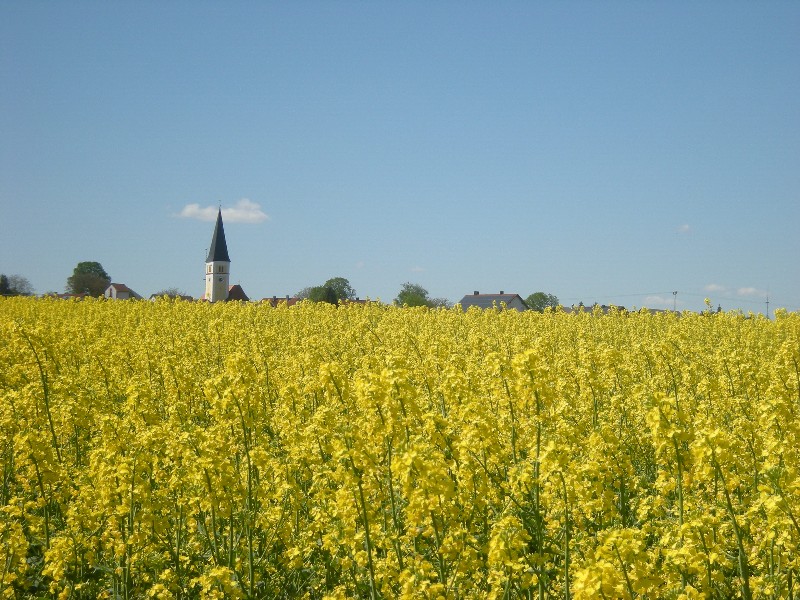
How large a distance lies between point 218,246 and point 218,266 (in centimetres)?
290

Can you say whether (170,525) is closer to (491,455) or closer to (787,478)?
(491,455)

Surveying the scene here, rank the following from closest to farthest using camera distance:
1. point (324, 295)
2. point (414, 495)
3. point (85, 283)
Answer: point (414, 495) → point (324, 295) → point (85, 283)

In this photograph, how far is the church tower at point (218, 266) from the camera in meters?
92.2

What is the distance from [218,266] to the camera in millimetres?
93750

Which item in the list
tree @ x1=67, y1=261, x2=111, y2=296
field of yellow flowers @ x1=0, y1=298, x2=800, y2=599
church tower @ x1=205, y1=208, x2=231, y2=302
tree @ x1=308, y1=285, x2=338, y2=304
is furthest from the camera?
tree @ x1=67, y1=261, x2=111, y2=296

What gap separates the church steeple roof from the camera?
93.6 m

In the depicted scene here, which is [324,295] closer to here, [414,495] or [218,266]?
[218,266]

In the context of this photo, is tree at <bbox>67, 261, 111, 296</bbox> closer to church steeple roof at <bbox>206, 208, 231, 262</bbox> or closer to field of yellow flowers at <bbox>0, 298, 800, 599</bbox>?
church steeple roof at <bbox>206, 208, 231, 262</bbox>

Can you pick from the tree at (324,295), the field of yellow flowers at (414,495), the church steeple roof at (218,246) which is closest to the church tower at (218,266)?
the church steeple roof at (218,246)

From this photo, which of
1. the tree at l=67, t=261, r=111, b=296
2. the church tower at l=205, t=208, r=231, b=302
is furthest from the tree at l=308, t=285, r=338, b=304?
the tree at l=67, t=261, r=111, b=296

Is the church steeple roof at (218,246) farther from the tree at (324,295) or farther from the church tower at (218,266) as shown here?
the tree at (324,295)

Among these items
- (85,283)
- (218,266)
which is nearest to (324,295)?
(218,266)

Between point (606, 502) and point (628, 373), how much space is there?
514 cm

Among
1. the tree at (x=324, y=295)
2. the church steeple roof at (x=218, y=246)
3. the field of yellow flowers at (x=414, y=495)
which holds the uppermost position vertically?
the church steeple roof at (x=218, y=246)
